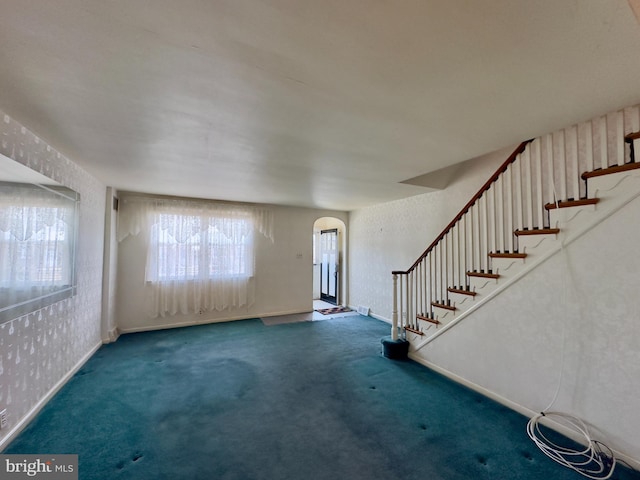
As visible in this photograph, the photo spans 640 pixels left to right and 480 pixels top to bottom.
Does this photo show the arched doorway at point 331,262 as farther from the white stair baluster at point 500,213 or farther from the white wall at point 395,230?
the white stair baluster at point 500,213

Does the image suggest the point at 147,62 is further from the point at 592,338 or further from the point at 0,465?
the point at 592,338

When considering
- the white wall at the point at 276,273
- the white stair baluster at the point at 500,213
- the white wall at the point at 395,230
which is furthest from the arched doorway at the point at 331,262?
the white stair baluster at the point at 500,213

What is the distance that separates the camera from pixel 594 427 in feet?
6.10

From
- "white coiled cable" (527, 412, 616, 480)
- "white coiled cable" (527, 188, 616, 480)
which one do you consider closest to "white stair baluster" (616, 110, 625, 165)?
"white coiled cable" (527, 188, 616, 480)

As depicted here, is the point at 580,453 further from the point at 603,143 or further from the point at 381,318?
the point at 381,318

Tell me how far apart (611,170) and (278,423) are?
10.1 ft

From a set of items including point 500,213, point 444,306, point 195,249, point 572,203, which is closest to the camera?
point 572,203

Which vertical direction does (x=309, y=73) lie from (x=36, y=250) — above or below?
above

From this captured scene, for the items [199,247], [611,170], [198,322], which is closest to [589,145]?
[611,170]

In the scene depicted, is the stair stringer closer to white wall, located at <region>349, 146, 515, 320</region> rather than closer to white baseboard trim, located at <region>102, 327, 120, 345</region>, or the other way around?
white wall, located at <region>349, 146, 515, 320</region>

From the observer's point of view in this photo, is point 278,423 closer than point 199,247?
Yes

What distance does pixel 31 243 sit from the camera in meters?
1.98

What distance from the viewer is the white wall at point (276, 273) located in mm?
4387

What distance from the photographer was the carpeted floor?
1691mm
